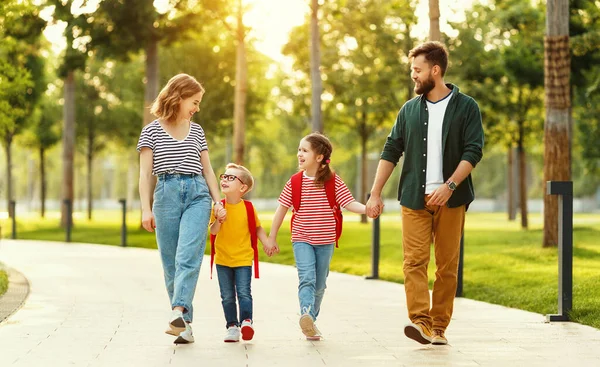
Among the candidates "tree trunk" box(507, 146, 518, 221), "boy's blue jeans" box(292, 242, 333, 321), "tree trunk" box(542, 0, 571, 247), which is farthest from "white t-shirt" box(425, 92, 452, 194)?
"tree trunk" box(507, 146, 518, 221)

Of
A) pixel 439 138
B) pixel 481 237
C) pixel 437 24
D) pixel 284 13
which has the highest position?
pixel 284 13

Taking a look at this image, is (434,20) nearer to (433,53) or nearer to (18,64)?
(433,53)

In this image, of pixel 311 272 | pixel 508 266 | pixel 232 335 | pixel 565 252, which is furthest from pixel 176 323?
pixel 508 266

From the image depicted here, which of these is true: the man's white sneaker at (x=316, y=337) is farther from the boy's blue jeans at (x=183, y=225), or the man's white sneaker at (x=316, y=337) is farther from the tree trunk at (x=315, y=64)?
the tree trunk at (x=315, y=64)

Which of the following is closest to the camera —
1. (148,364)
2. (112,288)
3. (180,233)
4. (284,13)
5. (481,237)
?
(148,364)

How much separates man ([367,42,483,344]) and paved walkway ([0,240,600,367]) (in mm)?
367

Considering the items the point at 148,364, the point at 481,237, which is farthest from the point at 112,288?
the point at 481,237

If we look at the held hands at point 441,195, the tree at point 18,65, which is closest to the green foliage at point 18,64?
the tree at point 18,65

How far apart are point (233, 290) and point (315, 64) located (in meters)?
19.6

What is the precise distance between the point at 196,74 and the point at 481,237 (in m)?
21.9

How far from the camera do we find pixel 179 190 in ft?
24.2

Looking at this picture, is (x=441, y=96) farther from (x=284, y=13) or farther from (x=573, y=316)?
(x=284, y=13)

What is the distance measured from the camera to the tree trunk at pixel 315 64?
26250 mm

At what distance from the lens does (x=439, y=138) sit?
24.4 feet
